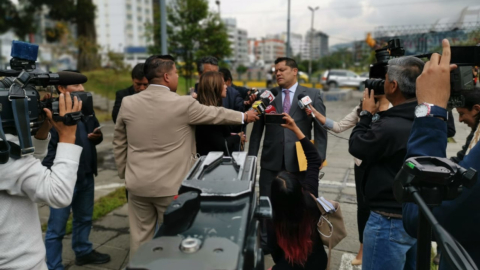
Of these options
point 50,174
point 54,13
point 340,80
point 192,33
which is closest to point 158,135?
point 50,174

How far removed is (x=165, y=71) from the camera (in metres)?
2.75

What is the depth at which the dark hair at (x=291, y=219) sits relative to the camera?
2.05m

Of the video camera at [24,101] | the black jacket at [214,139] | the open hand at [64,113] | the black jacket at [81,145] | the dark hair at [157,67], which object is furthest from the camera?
the black jacket at [81,145]

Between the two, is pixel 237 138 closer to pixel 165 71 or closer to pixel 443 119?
pixel 165 71

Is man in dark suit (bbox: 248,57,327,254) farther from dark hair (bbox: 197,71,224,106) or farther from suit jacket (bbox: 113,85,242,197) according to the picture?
suit jacket (bbox: 113,85,242,197)

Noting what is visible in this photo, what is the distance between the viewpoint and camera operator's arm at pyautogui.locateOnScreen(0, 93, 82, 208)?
1.57 meters

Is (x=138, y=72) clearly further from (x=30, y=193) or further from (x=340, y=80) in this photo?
(x=340, y=80)

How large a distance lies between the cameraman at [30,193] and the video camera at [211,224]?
75cm

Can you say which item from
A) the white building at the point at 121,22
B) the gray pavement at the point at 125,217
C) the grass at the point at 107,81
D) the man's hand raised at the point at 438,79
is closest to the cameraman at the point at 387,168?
the man's hand raised at the point at 438,79

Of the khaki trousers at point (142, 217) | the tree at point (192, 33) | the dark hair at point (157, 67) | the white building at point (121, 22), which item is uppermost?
the white building at point (121, 22)

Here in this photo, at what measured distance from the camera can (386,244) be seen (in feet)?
6.98

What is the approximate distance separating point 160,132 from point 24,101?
1145mm

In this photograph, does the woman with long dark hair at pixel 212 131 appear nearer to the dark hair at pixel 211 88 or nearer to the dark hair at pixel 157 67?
the dark hair at pixel 211 88

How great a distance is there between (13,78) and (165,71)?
1245 millimetres
